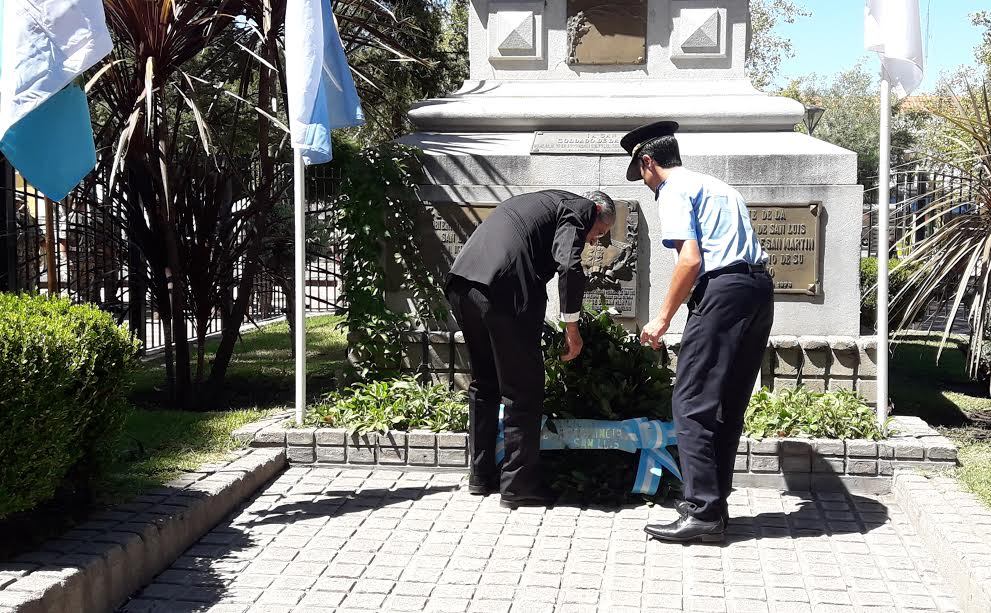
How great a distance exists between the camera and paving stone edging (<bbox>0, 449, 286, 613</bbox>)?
3503mm

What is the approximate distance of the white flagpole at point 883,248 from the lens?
5.91 m

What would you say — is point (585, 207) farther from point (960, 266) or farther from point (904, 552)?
point (960, 266)

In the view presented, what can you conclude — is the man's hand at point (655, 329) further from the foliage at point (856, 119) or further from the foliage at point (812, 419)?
the foliage at point (856, 119)

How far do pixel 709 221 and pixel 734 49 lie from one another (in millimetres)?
3259

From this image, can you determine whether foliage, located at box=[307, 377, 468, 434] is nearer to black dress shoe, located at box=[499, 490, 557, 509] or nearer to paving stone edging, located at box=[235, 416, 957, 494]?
paving stone edging, located at box=[235, 416, 957, 494]

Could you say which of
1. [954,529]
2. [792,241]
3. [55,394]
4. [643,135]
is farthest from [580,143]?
[55,394]

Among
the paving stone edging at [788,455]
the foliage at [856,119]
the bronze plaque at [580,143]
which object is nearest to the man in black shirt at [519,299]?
the paving stone edging at [788,455]

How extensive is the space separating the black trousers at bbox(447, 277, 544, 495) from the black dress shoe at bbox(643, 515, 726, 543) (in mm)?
832

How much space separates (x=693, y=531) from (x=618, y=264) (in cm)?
251

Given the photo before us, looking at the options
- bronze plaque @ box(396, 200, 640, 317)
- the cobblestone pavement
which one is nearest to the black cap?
bronze plaque @ box(396, 200, 640, 317)

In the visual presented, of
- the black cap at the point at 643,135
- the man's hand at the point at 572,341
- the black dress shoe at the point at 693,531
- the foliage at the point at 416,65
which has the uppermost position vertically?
the foliage at the point at 416,65

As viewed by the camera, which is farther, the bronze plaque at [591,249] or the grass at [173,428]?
the bronze plaque at [591,249]

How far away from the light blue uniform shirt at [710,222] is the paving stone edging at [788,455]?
1400 mm

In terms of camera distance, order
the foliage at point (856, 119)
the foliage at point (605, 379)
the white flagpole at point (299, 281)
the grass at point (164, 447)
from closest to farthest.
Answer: the grass at point (164, 447) < the foliage at point (605, 379) < the white flagpole at point (299, 281) < the foliage at point (856, 119)
